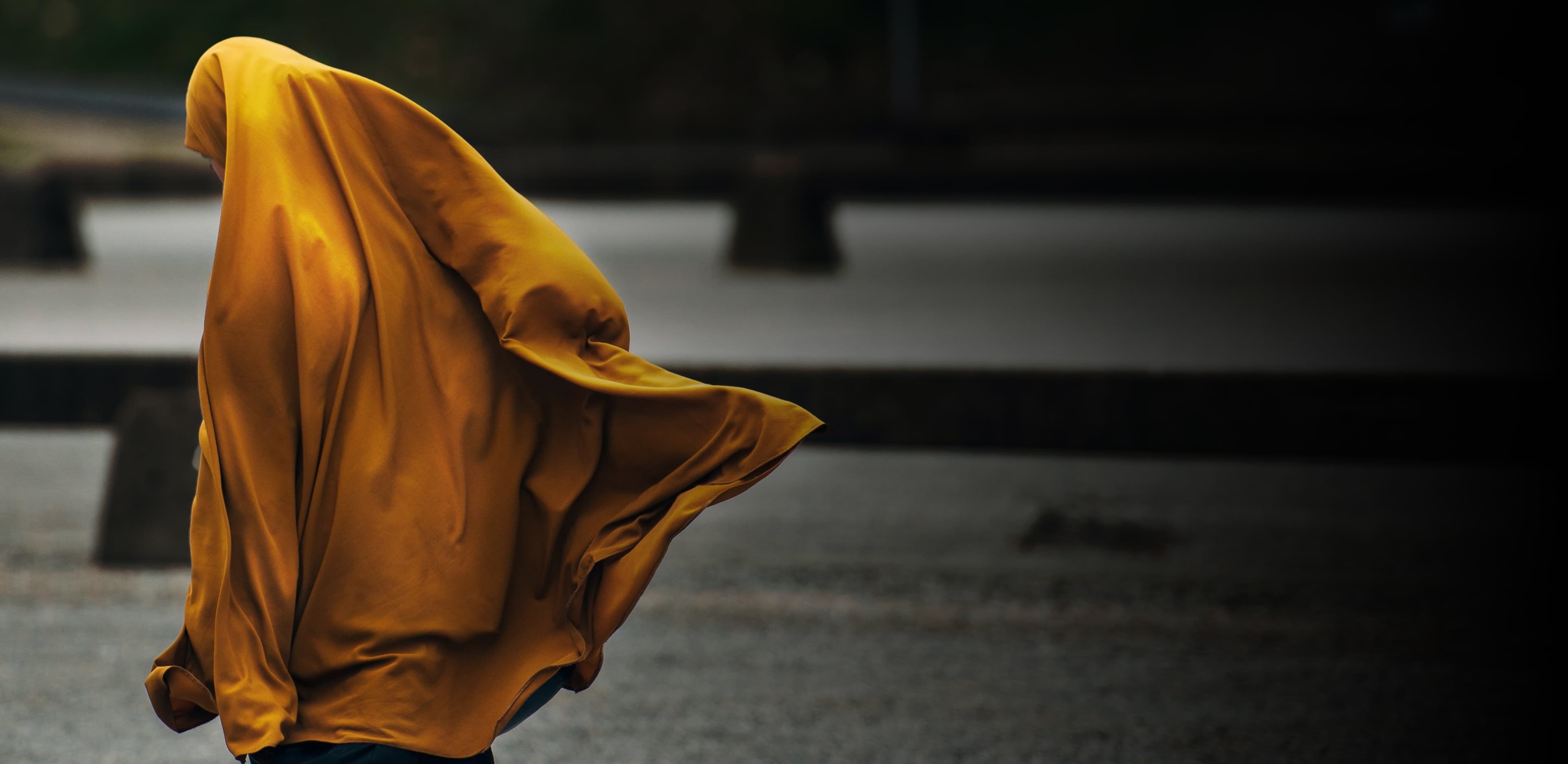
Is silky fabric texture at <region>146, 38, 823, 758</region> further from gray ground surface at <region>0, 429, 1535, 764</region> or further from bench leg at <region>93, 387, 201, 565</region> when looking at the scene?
bench leg at <region>93, 387, 201, 565</region>

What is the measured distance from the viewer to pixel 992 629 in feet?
16.2

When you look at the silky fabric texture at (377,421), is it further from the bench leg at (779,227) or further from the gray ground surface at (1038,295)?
the bench leg at (779,227)

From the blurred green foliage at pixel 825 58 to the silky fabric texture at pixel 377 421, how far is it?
23.6m

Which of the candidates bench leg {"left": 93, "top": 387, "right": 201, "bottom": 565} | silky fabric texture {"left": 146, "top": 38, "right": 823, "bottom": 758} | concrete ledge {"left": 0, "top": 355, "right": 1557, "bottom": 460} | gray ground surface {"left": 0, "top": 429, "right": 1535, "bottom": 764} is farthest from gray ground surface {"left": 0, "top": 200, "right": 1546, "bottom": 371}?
silky fabric texture {"left": 146, "top": 38, "right": 823, "bottom": 758}

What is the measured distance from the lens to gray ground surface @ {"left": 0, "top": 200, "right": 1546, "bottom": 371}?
9172 mm

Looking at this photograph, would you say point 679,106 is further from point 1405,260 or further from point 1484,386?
point 1484,386

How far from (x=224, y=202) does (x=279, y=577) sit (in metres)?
0.45

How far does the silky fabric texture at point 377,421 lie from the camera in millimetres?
2016

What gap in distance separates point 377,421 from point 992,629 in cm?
315

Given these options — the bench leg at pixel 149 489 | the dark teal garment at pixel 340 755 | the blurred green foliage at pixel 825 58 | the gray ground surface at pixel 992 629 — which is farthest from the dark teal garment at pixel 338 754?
the blurred green foliage at pixel 825 58

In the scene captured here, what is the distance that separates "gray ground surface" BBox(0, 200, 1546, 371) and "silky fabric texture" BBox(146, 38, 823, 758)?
11.8 feet

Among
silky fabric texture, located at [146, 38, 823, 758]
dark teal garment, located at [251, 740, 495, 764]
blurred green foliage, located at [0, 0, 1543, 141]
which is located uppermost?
silky fabric texture, located at [146, 38, 823, 758]

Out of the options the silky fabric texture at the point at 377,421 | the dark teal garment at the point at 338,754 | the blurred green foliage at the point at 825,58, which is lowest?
the blurred green foliage at the point at 825,58

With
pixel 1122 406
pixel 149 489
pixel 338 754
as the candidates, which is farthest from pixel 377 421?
pixel 149 489
